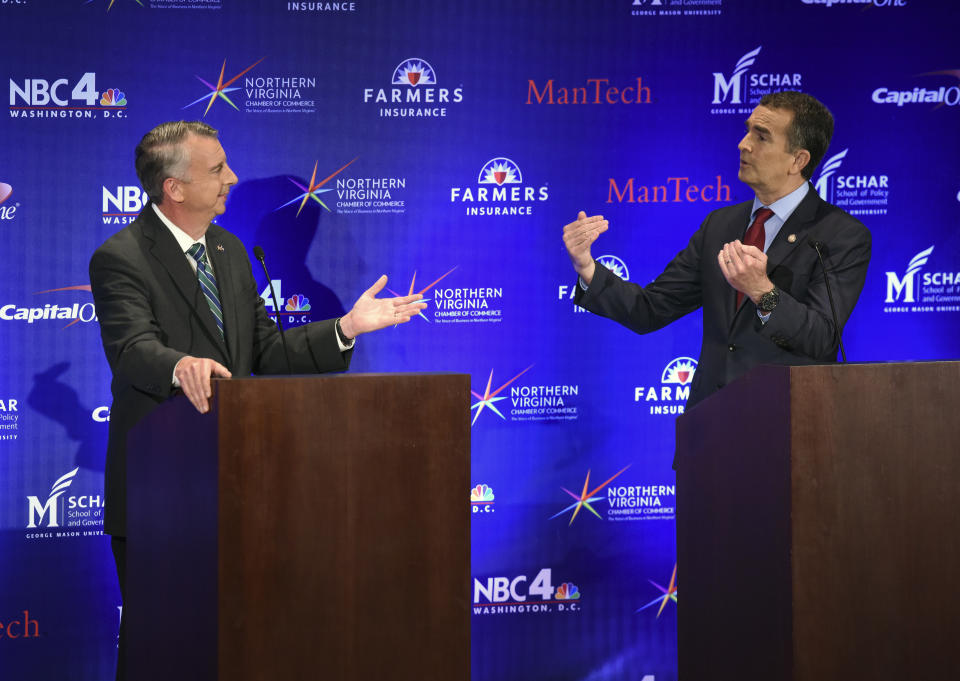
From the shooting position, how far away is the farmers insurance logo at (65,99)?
13.2 feet

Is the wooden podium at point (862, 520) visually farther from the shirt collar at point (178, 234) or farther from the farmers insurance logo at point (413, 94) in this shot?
the farmers insurance logo at point (413, 94)

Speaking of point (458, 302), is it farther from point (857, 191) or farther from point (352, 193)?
point (857, 191)

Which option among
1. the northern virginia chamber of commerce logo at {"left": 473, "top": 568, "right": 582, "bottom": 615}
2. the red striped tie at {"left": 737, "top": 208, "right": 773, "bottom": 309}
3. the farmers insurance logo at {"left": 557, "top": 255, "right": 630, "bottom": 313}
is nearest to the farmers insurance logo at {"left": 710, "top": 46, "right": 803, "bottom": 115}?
the farmers insurance logo at {"left": 557, "top": 255, "right": 630, "bottom": 313}

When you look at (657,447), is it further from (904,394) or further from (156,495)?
(156,495)

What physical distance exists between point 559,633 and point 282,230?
228cm

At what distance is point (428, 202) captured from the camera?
4.23 m

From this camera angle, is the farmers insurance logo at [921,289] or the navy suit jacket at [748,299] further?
the farmers insurance logo at [921,289]

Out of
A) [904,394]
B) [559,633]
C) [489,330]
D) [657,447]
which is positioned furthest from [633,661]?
[904,394]

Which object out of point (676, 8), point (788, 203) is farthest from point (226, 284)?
point (676, 8)

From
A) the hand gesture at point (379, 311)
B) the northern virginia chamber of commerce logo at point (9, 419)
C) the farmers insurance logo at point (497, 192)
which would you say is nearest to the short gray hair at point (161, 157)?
the hand gesture at point (379, 311)

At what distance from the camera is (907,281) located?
4.41m

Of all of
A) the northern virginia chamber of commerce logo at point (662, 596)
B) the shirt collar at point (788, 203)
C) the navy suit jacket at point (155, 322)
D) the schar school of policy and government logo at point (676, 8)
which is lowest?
the northern virginia chamber of commerce logo at point (662, 596)

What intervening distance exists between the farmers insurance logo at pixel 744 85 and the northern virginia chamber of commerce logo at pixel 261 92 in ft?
6.18

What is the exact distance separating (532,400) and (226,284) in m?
1.72
